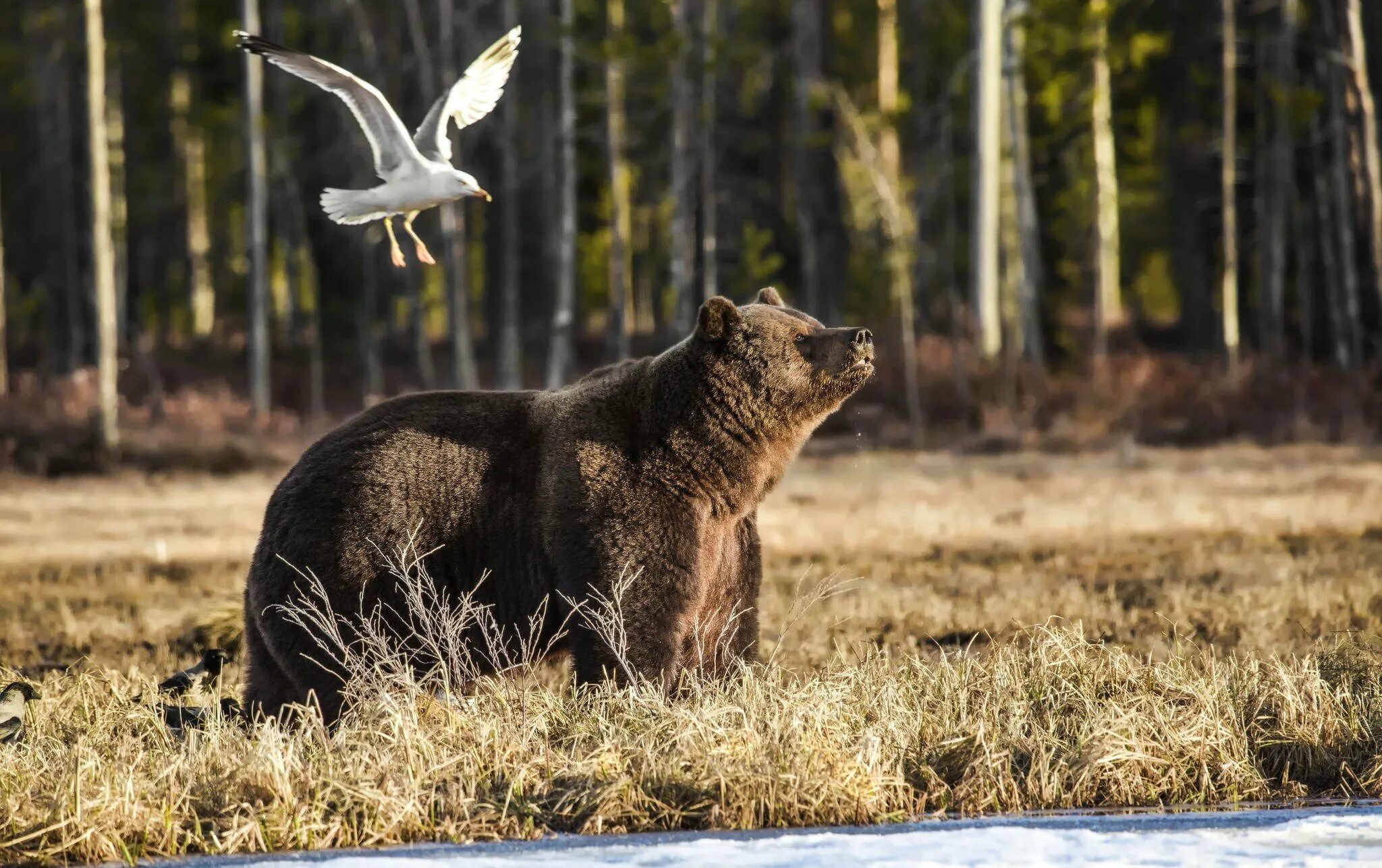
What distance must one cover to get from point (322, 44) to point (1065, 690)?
3385cm

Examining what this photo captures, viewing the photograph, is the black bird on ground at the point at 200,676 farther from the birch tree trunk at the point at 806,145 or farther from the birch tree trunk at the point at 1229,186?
the birch tree trunk at the point at 806,145

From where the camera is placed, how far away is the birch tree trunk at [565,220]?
27938 millimetres

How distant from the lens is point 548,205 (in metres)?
39.0

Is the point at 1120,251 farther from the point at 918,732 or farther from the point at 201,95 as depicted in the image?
the point at 918,732

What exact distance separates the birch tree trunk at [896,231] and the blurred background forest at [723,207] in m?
0.17

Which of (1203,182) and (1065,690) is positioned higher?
(1203,182)

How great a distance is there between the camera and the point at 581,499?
288 inches

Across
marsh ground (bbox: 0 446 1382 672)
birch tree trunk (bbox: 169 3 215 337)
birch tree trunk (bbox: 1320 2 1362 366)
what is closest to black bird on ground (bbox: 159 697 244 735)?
marsh ground (bbox: 0 446 1382 672)

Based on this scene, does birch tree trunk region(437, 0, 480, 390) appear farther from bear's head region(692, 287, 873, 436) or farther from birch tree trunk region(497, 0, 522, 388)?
bear's head region(692, 287, 873, 436)

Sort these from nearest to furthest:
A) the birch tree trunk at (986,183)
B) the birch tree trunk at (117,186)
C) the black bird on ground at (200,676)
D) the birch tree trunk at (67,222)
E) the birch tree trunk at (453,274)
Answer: the black bird on ground at (200,676)
the birch tree trunk at (986,183)
the birch tree trunk at (453,274)
the birch tree trunk at (67,222)
the birch tree trunk at (117,186)

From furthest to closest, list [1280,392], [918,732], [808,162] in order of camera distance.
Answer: [808,162] → [1280,392] → [918,732]

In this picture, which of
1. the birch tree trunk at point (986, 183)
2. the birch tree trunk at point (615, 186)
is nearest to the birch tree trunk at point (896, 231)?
the birch tree trunk at point (986, 183)

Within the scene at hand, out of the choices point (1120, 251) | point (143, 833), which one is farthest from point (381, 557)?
point (1120, 251)

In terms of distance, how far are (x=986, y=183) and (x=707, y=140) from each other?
17.9 ft
